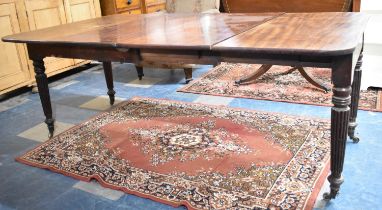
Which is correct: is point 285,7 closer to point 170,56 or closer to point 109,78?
point 109,78

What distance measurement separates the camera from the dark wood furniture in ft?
9.28

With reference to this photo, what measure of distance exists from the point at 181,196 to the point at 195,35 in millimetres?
741

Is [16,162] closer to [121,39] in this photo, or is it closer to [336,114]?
[121,39]

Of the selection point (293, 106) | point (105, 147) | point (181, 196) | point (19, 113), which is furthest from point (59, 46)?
point (293, 106)

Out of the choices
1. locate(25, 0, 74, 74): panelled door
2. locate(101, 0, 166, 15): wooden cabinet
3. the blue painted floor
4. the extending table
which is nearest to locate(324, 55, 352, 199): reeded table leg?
the extending table

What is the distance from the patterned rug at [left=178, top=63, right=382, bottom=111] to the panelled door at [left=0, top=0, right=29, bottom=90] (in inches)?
59.5

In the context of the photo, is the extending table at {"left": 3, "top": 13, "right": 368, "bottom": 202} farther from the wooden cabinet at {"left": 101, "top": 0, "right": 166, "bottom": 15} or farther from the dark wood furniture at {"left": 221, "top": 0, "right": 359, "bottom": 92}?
the wooden cabinet at {"left": 101, "top": 0, "right": 166, "bottom": 15}

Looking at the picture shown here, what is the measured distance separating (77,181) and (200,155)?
66cm

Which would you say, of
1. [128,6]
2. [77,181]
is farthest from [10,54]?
[77,181]

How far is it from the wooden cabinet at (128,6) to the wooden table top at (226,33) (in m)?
1.69

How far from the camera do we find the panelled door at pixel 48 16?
3.34 m

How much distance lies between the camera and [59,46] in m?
1.94

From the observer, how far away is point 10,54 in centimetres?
319

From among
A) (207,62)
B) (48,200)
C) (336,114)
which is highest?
(207,62)
